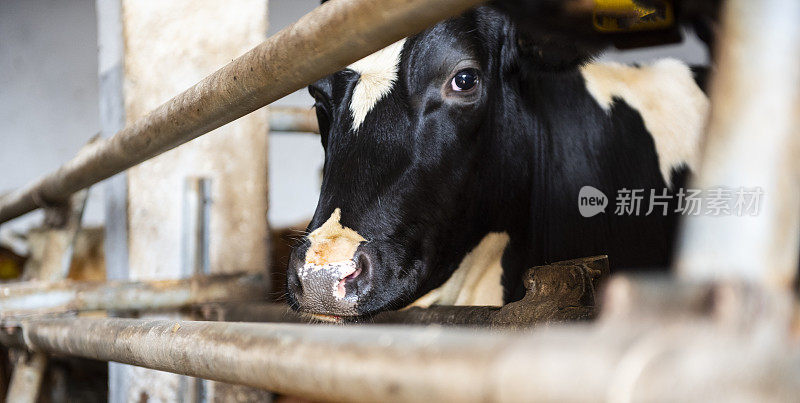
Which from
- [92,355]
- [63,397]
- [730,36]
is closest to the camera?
[730,36]

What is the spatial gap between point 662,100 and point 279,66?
148cm

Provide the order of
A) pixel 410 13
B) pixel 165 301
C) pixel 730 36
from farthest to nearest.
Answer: pixel 165 301 < pixel 410 13 < pixel 730 36

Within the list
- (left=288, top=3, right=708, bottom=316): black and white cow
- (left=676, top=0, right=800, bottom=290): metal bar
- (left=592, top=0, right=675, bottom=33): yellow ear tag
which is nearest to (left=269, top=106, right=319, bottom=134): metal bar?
(left=288, top=3, right=708, bottom=316): black and white cow

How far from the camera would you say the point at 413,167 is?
162cm

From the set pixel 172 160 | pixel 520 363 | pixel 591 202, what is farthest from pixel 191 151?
pixel 520 363

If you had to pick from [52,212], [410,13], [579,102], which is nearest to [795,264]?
[410,13]

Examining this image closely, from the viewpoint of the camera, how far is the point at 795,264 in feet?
1.35

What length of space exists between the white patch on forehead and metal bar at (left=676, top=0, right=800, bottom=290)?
127cm

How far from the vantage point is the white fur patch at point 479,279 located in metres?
1.90

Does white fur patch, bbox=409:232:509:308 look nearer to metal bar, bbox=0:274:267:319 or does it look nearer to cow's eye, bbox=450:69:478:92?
cow's eye, bbox=450:69:478:92

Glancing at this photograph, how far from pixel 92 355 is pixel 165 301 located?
2.65ft

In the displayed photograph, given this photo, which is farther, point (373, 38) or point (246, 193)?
point (246, 193)

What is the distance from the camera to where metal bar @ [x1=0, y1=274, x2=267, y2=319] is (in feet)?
5.42

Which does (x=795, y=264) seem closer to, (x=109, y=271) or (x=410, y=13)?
(x=410, y=13)
